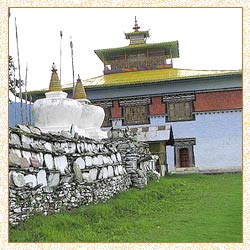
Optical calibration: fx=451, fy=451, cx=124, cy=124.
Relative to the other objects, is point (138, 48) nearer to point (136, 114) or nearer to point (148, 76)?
point (148, 76)

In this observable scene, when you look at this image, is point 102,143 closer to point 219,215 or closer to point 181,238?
point 219,215

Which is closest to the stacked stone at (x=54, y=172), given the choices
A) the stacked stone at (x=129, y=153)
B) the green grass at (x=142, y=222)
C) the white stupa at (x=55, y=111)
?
the green grass at (x=142, y=222)

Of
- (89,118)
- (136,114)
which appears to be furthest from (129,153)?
(136,114)

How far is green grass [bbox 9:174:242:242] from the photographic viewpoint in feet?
17.2

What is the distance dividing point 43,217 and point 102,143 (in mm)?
3206

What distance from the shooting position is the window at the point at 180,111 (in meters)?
19.7

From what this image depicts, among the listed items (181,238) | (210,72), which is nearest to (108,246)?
(181,238)

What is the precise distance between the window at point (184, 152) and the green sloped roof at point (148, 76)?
2753mm

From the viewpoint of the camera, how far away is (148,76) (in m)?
20.4

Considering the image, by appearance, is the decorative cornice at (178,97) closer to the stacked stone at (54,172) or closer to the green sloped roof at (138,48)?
the green sloped roof at (138,48)

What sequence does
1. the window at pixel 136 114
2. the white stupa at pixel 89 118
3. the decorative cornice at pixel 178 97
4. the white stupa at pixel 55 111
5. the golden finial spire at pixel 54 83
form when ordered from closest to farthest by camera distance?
the white stupa at pixel 55 111 → the golden finial spire at pixel 54 83 → the white stupa at pixel 89 118 → the decorative cornice at pixel 178 97 → the window at pixel 136 114

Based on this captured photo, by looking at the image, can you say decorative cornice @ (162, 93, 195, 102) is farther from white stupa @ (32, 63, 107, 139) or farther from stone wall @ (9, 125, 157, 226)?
white stupa @ (32, 63, 107, 139)

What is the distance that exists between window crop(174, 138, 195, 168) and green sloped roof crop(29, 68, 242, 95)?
9.03 ft

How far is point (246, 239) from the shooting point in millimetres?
5055
